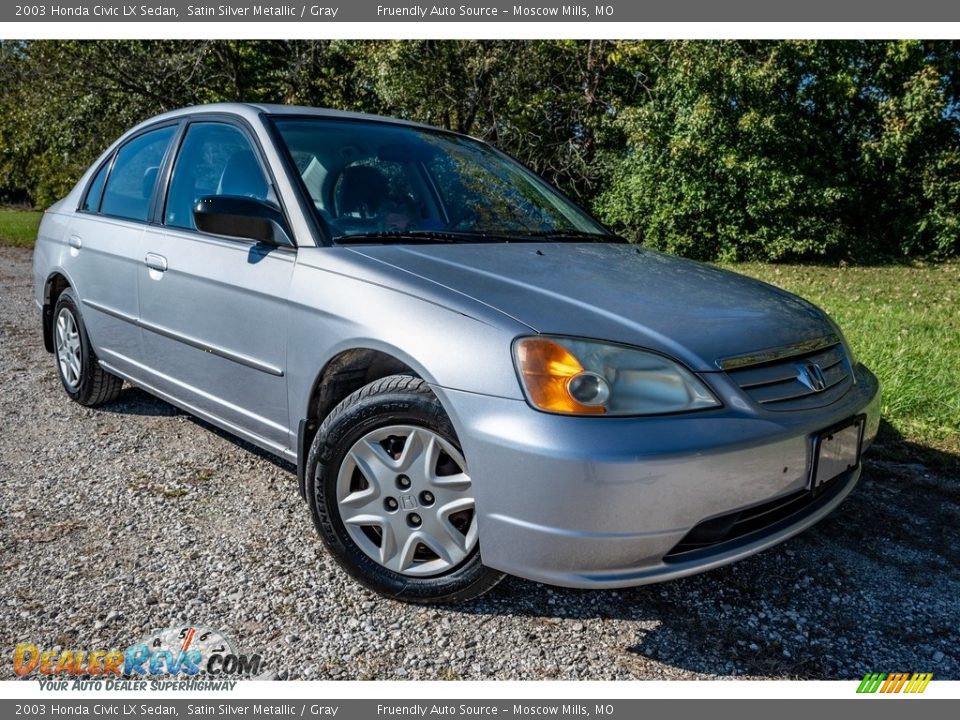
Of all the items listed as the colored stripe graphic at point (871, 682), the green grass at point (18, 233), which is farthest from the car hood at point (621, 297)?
the green grass at point (18, 233)

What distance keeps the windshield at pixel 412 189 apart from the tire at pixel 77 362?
6.73 ft

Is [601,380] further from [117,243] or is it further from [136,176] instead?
[136,176]

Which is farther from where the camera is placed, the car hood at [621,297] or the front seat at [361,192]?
the front seat at [361,192]

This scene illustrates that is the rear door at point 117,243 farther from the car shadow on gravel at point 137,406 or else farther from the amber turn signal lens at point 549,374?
the amber turn signal lens at point 549,374

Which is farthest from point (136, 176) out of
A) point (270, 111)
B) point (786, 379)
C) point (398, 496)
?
point (786, 379)

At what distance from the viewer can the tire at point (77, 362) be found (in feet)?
14.4

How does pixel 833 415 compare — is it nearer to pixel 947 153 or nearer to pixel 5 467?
pixel 5 467

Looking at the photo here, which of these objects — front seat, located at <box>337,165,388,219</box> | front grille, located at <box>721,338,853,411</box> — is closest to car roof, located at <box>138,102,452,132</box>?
front seat, located at <box>337,165,388,219</box>

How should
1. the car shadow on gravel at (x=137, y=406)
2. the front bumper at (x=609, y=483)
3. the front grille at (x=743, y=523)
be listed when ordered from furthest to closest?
the car shadow on gravel at (x=137, y=406), the front grille at (x=743, y=523), the front bumper at (x=609, y=483)

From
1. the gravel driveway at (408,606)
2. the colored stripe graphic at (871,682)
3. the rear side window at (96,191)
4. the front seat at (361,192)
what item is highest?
the front seat at (361,192)

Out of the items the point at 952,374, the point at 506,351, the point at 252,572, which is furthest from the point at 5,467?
the point at 952,374

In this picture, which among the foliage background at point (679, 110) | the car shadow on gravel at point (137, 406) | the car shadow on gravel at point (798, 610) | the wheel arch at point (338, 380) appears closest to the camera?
the car shadow on gravel at point (798, 610)

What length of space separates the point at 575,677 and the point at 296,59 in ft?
50.2

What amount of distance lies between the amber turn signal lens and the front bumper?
0.04 m
